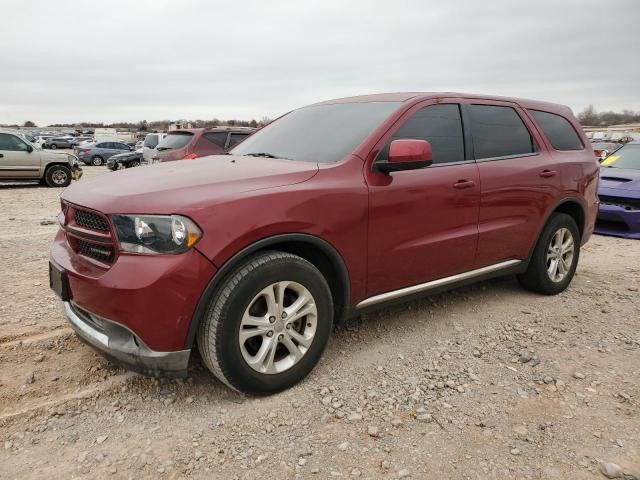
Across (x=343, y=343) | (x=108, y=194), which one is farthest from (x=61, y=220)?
(x=343, y=343)

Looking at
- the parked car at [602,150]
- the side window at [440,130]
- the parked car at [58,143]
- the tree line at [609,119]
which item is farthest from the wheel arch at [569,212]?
the tree line at [609,119]

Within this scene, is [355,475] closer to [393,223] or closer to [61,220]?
[393,223]

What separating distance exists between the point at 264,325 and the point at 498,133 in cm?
256

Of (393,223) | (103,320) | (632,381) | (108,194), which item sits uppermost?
(108,194)

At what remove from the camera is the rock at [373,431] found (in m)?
2.46

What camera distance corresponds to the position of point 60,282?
2686 mm

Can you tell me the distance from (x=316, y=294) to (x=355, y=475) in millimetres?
974

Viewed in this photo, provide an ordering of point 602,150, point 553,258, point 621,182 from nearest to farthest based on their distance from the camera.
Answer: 1. point 553,258
2. point 621,182
3. point 602,150

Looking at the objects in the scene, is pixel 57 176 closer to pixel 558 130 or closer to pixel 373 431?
pixel 558 130

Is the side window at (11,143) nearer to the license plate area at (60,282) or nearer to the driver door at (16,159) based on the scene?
the driver door at (16,159)

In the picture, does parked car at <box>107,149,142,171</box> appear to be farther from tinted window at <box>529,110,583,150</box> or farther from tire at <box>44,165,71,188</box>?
tinted window at <box>529,110,583,150</box>

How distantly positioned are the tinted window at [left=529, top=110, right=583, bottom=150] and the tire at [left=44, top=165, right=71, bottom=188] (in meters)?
13.5

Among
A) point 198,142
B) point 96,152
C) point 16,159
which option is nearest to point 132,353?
point 198,142

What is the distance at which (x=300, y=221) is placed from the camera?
269cm
